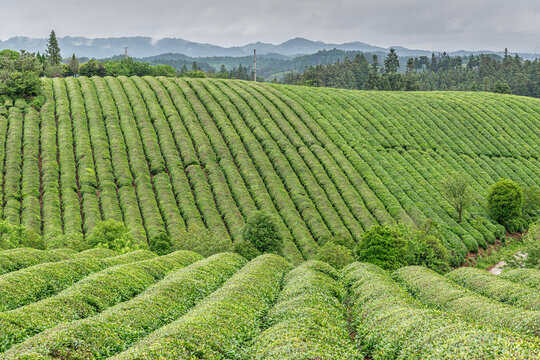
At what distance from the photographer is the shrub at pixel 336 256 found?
59531 mm

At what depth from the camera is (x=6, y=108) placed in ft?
320

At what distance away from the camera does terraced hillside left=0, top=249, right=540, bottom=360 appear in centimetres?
1969

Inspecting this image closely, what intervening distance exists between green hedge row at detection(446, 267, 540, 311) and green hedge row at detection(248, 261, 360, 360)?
47.3ft

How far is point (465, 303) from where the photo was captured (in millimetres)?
32094

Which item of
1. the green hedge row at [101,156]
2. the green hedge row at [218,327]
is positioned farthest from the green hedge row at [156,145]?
the green hedge row at [218,327]

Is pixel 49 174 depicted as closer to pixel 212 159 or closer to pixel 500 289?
pixel 212 159

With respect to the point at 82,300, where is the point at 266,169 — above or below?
above

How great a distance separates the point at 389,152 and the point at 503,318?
291 feet

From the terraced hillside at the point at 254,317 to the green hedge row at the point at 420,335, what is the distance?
0.07 meters

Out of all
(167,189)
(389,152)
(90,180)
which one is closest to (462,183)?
(389,152)

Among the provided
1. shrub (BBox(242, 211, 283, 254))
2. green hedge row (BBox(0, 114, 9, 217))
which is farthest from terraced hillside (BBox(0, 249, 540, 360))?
green hedge row (BBox(0, 114, 9, 217))

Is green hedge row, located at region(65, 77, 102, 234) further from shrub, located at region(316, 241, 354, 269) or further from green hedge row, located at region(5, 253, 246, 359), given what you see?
shrub, located at region(316, 241, 354, 269)

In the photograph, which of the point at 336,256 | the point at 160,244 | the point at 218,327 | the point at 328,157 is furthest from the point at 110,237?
the point at 328,157

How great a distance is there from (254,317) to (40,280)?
18074mm
